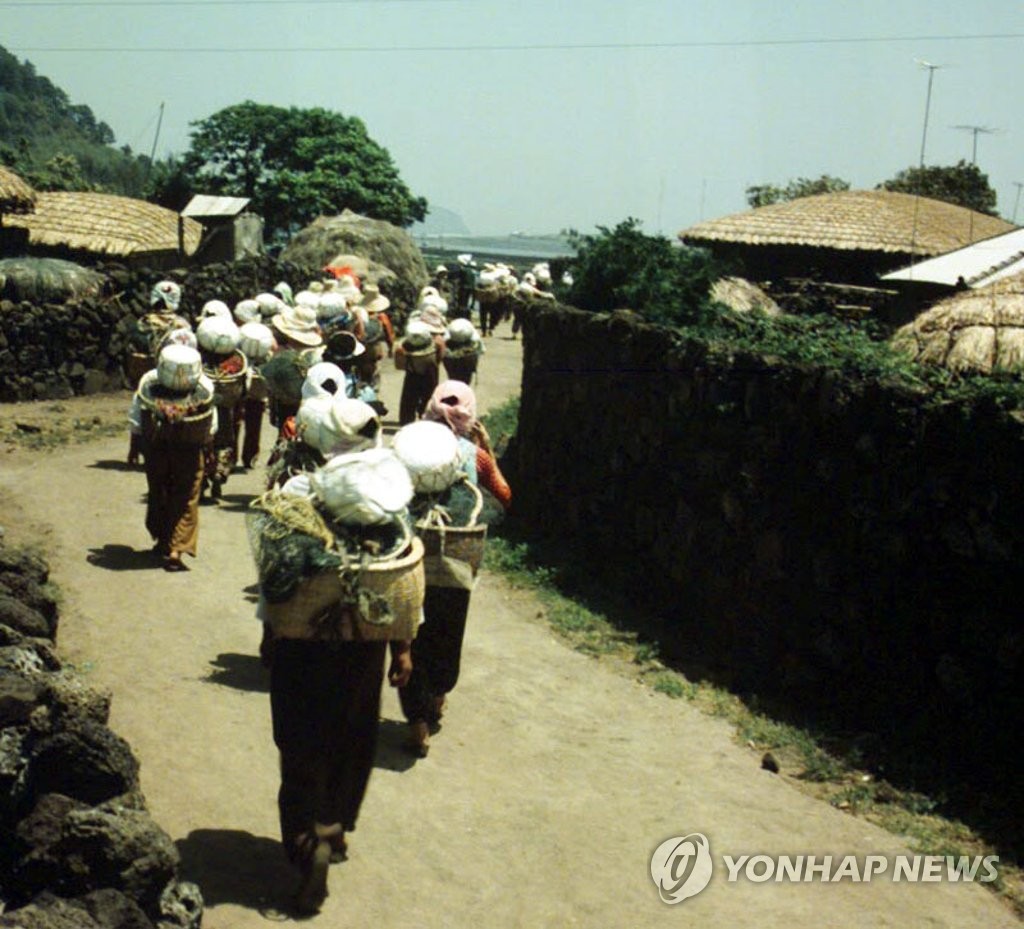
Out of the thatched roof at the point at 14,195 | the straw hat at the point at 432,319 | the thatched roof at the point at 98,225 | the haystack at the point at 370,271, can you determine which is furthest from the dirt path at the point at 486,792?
the haystack at the point at 370,271

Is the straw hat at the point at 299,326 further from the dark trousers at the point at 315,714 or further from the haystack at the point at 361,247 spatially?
the haystack at the point at 361,247

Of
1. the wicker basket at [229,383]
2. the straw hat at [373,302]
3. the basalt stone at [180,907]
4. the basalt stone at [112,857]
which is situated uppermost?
the straw hat at [373,302]

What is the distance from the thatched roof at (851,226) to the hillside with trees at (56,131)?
124 feet

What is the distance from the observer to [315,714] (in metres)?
5.92

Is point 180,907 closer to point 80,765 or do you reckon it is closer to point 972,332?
point 80,765

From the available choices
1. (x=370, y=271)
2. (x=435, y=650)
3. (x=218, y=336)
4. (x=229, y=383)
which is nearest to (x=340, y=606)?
(x=435, y=650)

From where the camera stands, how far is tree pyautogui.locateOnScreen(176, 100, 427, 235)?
5612 centimetres

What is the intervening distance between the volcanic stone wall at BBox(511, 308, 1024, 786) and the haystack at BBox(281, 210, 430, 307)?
2071cm

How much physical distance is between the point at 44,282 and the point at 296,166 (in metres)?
40.1

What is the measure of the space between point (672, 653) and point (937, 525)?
2827 millimetres

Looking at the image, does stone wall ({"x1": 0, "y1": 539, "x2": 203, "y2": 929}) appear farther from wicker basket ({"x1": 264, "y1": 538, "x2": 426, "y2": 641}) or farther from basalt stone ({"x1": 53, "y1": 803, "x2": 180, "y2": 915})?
wicker basket ({"x1": 264, "y1": 538, "x2": 426, "y2": 641})

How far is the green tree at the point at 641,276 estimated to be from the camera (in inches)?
520

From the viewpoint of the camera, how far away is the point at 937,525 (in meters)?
8.49

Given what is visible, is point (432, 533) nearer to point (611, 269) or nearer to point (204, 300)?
point (611, 269)
